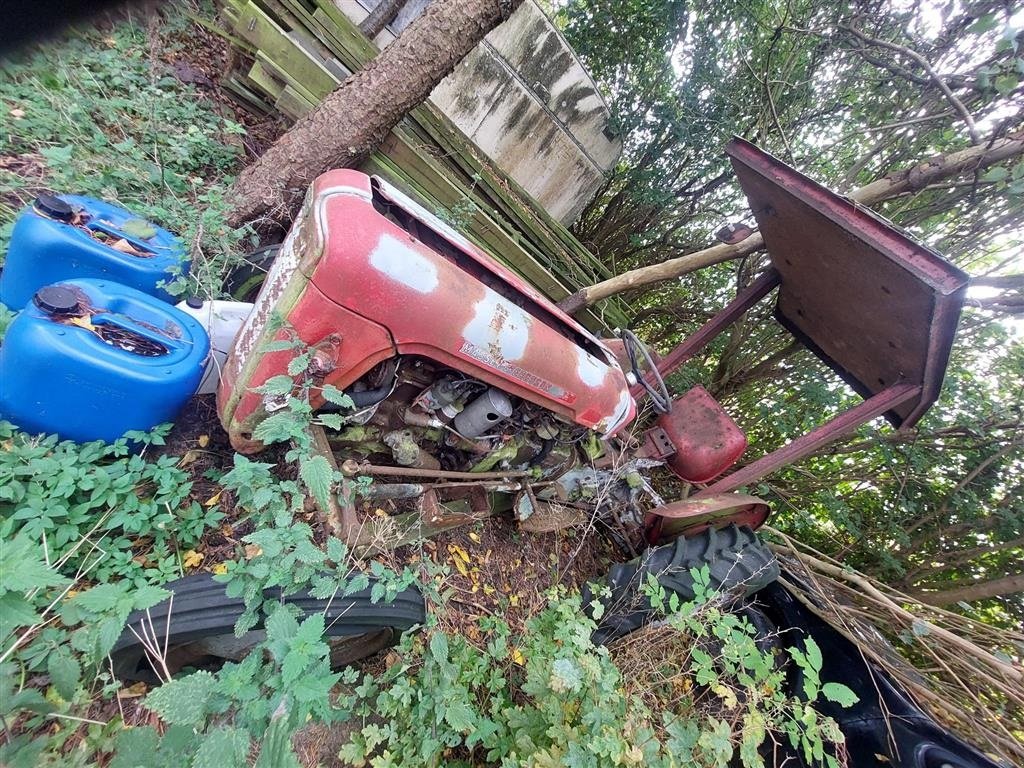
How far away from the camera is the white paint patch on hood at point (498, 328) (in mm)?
1414

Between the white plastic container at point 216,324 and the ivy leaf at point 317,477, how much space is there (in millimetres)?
603

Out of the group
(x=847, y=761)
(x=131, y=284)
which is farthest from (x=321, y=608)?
(x=847, y=761)

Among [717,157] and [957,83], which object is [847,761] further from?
[717,157]

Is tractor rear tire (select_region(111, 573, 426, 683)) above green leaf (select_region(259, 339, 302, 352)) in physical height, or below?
below

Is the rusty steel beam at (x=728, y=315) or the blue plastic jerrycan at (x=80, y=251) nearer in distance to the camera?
the blue plastic jerrycan at (x=80, y=251)

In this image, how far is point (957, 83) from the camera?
2.40m

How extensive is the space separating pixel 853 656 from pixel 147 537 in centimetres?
239

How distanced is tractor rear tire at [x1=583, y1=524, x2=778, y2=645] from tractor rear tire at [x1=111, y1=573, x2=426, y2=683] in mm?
882

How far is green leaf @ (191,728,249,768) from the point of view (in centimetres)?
84

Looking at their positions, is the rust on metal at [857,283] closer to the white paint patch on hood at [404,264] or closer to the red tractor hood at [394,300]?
the red tractor hood at [394,300]

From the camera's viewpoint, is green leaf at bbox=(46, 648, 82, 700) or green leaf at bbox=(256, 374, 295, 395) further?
green leaf at bbox=(256, 374, 295, 395)

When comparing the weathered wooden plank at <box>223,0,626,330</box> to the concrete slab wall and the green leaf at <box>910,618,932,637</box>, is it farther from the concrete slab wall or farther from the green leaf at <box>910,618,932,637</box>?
the green leaf at <box>910,618,932,637</box>

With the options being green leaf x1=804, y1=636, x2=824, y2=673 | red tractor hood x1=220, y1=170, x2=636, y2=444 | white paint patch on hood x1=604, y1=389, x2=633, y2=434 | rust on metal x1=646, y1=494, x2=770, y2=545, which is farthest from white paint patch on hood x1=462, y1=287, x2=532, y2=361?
green leaf x1=804, y1=636, x2=824, y2=673

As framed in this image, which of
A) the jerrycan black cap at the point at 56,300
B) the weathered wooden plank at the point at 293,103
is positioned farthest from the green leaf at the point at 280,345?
the weathered wooden plank at the point at 293,103
